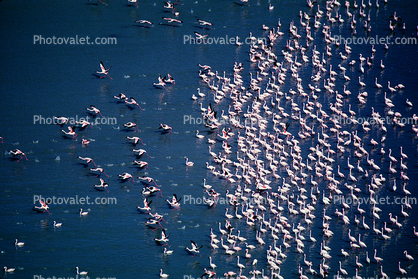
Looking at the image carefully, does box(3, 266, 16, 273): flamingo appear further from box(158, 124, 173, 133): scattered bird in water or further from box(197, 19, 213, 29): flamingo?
→ box(197, 19, 213, 29): flamingo

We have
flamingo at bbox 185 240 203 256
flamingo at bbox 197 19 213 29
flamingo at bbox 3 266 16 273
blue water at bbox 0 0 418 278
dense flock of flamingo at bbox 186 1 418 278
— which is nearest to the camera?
flamingo at bbox 3 266 16 273

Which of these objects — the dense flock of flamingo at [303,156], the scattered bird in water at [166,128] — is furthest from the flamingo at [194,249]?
the scattered bird in water at [166,128]

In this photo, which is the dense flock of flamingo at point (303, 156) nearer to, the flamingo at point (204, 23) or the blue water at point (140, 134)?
the blue water at point (140, 134)

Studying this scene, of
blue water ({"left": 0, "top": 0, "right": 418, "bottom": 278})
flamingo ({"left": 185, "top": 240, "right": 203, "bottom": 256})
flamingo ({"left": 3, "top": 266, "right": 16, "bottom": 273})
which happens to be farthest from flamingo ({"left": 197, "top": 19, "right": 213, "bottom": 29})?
flamingo ({"left": 3, "top": 266, "right": 16, "bottom": 273})

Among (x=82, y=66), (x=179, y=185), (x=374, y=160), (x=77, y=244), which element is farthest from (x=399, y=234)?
(x=82, y=66)

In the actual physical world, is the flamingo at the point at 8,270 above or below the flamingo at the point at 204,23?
below

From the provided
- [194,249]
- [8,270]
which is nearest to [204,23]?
[194,249]

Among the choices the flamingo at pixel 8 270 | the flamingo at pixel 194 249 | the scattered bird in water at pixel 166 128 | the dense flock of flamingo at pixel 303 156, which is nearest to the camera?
the flamingo at pixel 8 270

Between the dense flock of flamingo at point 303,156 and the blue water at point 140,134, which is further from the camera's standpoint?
the dense flock of flamingo at point 303,156
